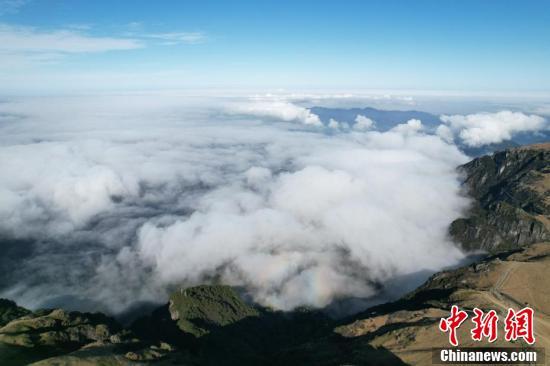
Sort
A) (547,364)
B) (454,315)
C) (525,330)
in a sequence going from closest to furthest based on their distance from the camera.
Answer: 1. (525,330)
2. (454,315)
3. (547,364)

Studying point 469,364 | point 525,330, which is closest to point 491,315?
point 525,330

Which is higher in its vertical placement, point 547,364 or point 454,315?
point 454,315

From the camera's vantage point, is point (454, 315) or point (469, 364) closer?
point (454, 315)

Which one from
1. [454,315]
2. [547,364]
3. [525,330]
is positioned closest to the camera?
[525,330]

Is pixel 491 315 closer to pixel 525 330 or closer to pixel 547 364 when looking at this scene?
pixel 525 330

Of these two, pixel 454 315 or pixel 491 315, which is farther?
pixel 454 315

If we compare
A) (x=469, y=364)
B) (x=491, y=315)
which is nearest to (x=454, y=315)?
(x=491, y=315)

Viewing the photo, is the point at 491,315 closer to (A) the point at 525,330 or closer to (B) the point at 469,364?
(A) the point at 525,330

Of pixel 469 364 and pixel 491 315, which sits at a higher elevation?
pixel 491 315

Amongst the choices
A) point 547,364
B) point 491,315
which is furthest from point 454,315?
point 547,364
